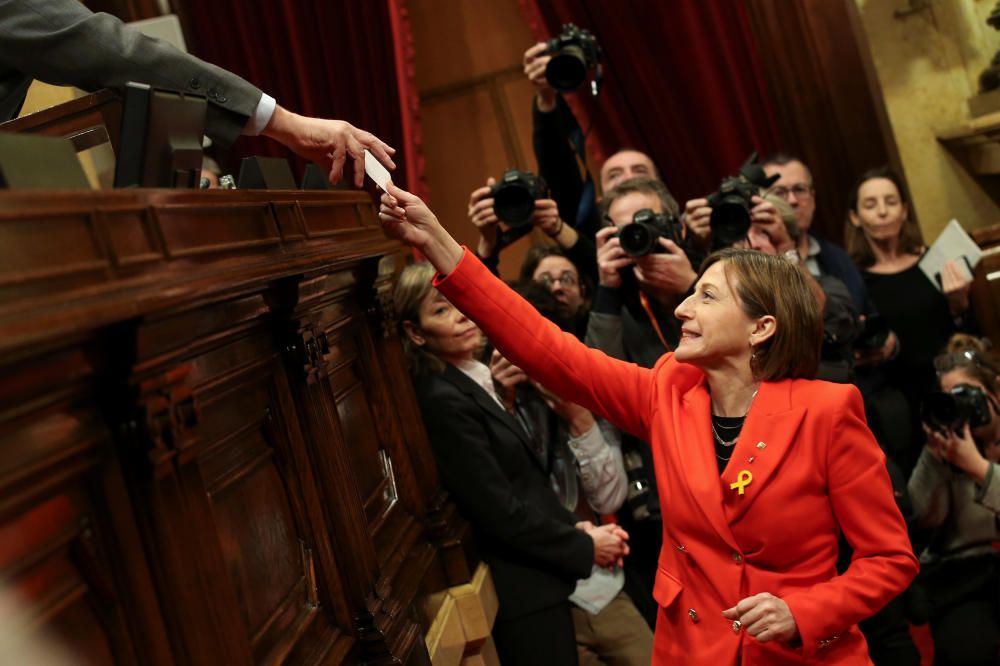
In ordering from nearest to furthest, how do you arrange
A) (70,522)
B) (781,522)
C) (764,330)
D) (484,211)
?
(70,522) → (781,522) → (764,330) → (484,211)

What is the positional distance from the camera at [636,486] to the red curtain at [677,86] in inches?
69.2

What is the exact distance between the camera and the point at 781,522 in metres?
1.78

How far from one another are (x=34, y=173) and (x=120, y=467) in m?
0.32

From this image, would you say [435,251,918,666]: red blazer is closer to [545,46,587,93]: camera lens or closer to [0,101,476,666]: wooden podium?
[0,101,476,666]: wooden podium

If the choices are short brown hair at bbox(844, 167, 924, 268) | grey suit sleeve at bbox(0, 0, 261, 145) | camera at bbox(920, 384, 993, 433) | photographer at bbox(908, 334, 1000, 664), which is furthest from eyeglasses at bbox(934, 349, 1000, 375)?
grey suit sleeve at bbox(0, 0, 261, 145)

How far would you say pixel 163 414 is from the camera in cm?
111

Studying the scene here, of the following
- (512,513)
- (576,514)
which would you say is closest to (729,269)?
(512,513)

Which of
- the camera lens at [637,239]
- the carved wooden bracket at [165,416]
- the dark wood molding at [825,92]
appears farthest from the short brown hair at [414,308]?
the dark wood molding at [825,92]

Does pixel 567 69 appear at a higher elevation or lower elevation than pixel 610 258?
higher

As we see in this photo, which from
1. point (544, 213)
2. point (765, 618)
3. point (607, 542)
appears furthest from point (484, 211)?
point (765, 618)

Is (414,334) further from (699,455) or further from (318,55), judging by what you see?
(318,55)

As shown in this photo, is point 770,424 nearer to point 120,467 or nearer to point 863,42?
point 120,467

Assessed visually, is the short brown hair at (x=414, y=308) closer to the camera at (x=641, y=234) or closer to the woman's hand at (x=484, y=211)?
the woman's hand at (x=484, y=211)

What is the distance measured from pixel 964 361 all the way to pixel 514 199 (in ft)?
4.66
